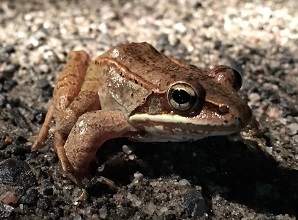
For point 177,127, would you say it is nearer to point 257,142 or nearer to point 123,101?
point 123,101

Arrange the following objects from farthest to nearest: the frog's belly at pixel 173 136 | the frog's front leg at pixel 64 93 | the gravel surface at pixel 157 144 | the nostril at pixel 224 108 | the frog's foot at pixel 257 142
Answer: the frog's foot at pixel 257 142, the frog's front leg at pixel 64 93, the gravel surface at pixel 157 144, the frog's belly at pixel 173 136, the nostril at pixel 224 108

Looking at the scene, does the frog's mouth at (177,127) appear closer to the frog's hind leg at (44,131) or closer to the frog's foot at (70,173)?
the frog's foot at (70,173)

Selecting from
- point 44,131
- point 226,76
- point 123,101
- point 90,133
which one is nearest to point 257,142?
point 226,76

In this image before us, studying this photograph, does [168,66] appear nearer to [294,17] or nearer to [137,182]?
[137,182]

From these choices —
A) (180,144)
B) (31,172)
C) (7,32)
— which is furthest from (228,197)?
(7,32)

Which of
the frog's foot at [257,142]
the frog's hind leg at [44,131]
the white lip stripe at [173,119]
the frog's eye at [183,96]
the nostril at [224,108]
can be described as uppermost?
the frog's eye at [183,96]

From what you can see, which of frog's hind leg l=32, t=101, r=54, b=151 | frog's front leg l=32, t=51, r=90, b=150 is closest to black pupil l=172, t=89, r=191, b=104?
frog's front leg l=32, t=51, r=90, b=150

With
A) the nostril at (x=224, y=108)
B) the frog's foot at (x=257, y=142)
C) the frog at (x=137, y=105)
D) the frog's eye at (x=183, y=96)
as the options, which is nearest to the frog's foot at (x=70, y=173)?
the frog at (x=137, y=105)
